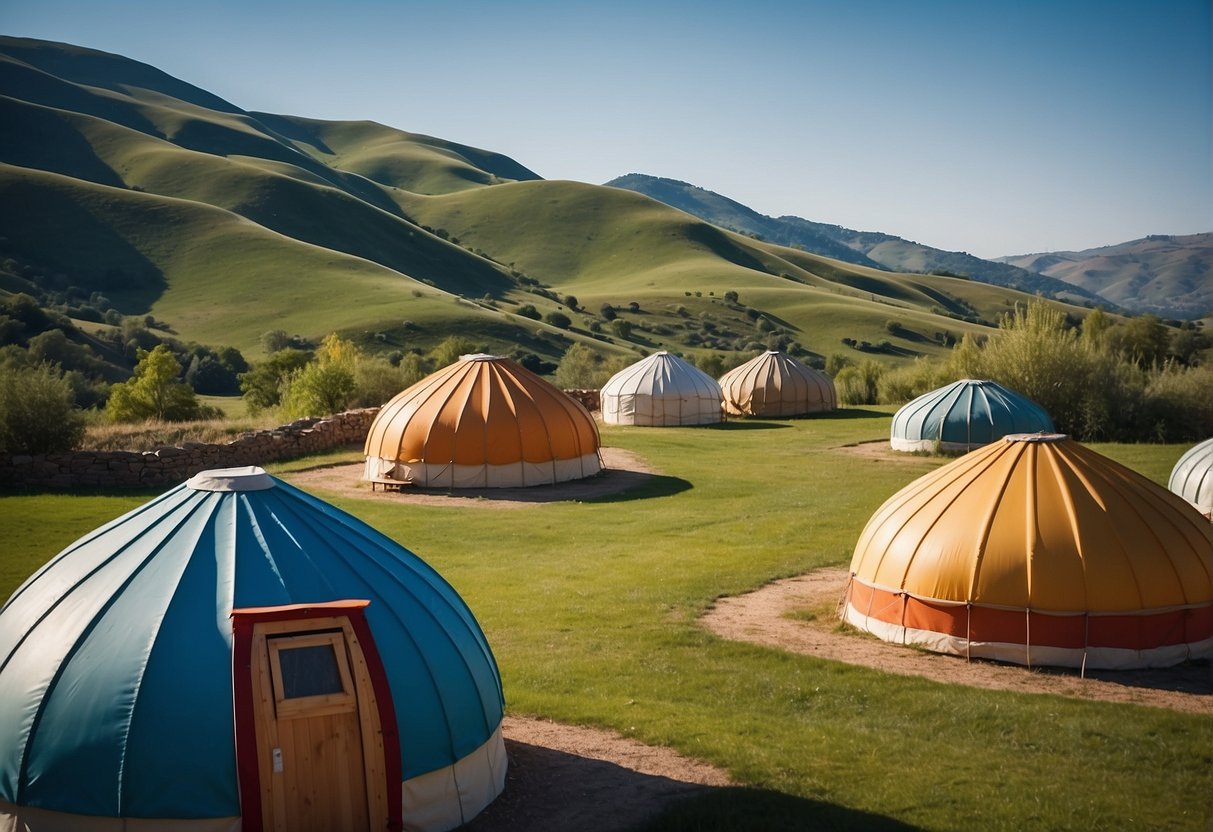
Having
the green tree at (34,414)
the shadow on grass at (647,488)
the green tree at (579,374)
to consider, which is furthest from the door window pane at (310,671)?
the green tree at (579,374)

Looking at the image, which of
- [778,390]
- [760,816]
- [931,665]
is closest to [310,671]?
[760,816]

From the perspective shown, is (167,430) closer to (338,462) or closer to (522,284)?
(338,462)

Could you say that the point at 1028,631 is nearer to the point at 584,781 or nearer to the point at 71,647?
the point at 584,781

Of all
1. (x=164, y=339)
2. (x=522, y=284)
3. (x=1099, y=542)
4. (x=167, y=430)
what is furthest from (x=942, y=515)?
(x=522, y=284)

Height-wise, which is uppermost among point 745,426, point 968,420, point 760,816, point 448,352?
point 448,352

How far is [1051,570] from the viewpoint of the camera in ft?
42.7

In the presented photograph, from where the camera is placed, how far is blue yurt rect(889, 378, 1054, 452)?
33.8m

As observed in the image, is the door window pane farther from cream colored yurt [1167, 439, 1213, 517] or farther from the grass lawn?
cream colored yurt [1167, 439, 1213, 517]

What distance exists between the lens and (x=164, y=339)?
73.8 metres

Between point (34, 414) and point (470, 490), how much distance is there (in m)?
11.1

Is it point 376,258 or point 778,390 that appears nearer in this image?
point 778,390

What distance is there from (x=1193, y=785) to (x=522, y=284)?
409 feet

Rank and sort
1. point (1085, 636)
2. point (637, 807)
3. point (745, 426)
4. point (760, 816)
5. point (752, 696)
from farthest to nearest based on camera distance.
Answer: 1. point (745, 426)
2. point (1085, 636)
3. point (752, 696)
4. point (637, 807)
5. point (760, 816)

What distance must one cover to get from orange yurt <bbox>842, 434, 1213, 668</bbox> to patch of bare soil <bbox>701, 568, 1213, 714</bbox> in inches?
8.6
